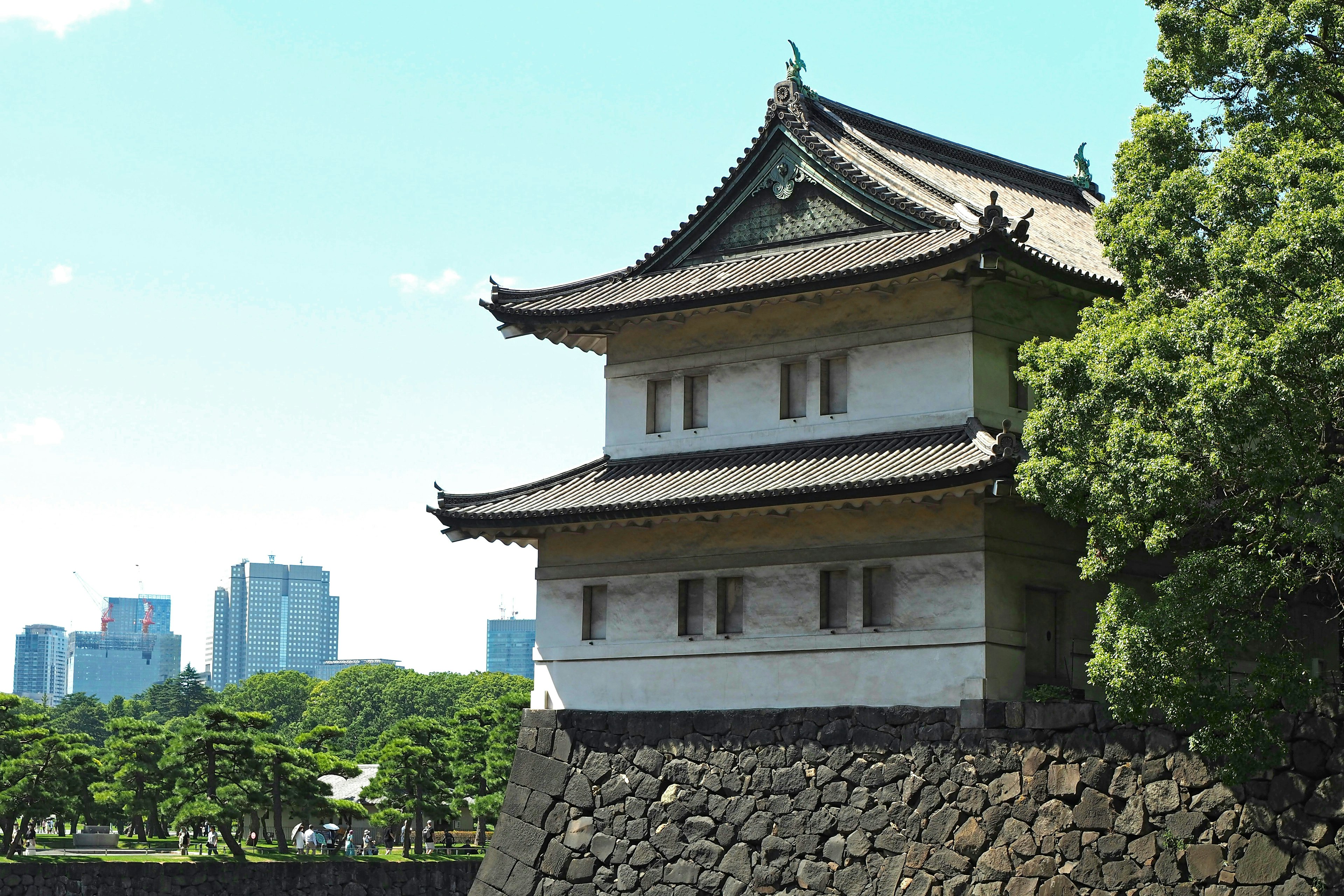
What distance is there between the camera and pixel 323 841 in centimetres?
5750

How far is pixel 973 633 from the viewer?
21.9 m

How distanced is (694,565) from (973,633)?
4884mm

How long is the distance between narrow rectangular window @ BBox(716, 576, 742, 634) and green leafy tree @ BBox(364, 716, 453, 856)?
32.0m

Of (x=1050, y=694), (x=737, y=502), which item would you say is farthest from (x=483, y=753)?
(x=1050, y=694)

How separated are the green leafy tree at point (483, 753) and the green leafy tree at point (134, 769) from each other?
33.2 ft

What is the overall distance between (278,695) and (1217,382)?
5030 inches

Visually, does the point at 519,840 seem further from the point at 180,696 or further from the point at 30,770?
the point at 180,696

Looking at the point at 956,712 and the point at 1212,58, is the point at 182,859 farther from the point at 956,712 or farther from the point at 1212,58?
the point at 1212,58

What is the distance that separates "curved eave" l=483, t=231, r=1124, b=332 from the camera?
22359 millimetres

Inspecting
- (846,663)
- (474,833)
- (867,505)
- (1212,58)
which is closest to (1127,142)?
(1212,58)

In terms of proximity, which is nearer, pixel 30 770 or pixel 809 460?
pixel 809 460

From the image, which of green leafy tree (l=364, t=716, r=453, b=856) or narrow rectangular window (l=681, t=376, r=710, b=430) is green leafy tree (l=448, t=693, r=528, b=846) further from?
narrow rectangular window (l=681, t=376, r=710, b=430)

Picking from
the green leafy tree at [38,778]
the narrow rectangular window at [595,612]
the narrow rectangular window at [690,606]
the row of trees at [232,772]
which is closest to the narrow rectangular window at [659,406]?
the narrow rectangular window at [595,612]

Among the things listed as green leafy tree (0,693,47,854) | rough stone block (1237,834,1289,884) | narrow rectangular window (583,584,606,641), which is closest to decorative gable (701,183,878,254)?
narrow rectangular window (583,584,606,641)
